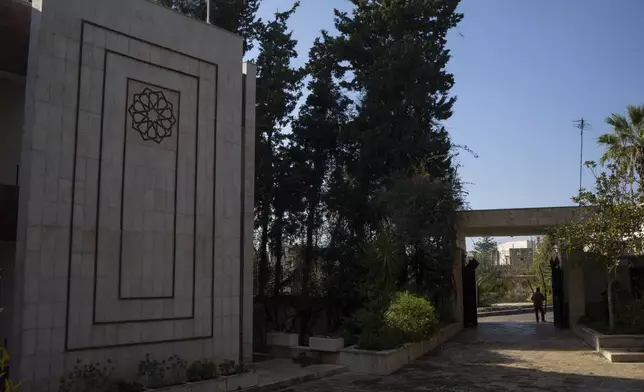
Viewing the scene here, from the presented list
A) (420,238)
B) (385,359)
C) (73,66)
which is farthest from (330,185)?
(73,66)

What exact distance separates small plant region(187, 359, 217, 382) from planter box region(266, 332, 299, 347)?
4383 millimetres

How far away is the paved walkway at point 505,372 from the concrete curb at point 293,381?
0.76ft

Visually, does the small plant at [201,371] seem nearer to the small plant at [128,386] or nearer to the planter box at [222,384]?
the planter box at [222,384]

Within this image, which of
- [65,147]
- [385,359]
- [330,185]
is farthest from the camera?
[330,185]

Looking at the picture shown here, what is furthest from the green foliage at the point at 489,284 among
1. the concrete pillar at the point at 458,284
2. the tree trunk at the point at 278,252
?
the tree trunk at the point at 278,252

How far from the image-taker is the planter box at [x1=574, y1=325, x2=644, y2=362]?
1404 cm

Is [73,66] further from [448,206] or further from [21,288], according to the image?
[448,206]

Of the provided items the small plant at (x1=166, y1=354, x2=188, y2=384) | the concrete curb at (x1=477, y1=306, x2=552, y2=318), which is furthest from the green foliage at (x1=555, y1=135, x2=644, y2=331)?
the concrete curb at (x1=477, y1=306, x2=552, y2=318)

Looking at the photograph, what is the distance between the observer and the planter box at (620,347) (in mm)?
14039

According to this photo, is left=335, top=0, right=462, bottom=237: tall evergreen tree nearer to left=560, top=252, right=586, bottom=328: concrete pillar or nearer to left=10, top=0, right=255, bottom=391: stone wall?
left=560, top=252, right=586, bottom=328: concrete pillar

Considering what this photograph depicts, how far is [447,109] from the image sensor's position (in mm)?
21812

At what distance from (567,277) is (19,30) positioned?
18.6 meters

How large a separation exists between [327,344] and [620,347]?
7.58m

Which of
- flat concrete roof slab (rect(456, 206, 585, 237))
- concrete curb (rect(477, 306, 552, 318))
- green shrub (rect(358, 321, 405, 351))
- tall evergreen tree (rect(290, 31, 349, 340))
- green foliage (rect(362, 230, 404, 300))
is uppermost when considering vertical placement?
tall evergreen tree (rect(290, 31, 349, 340))
